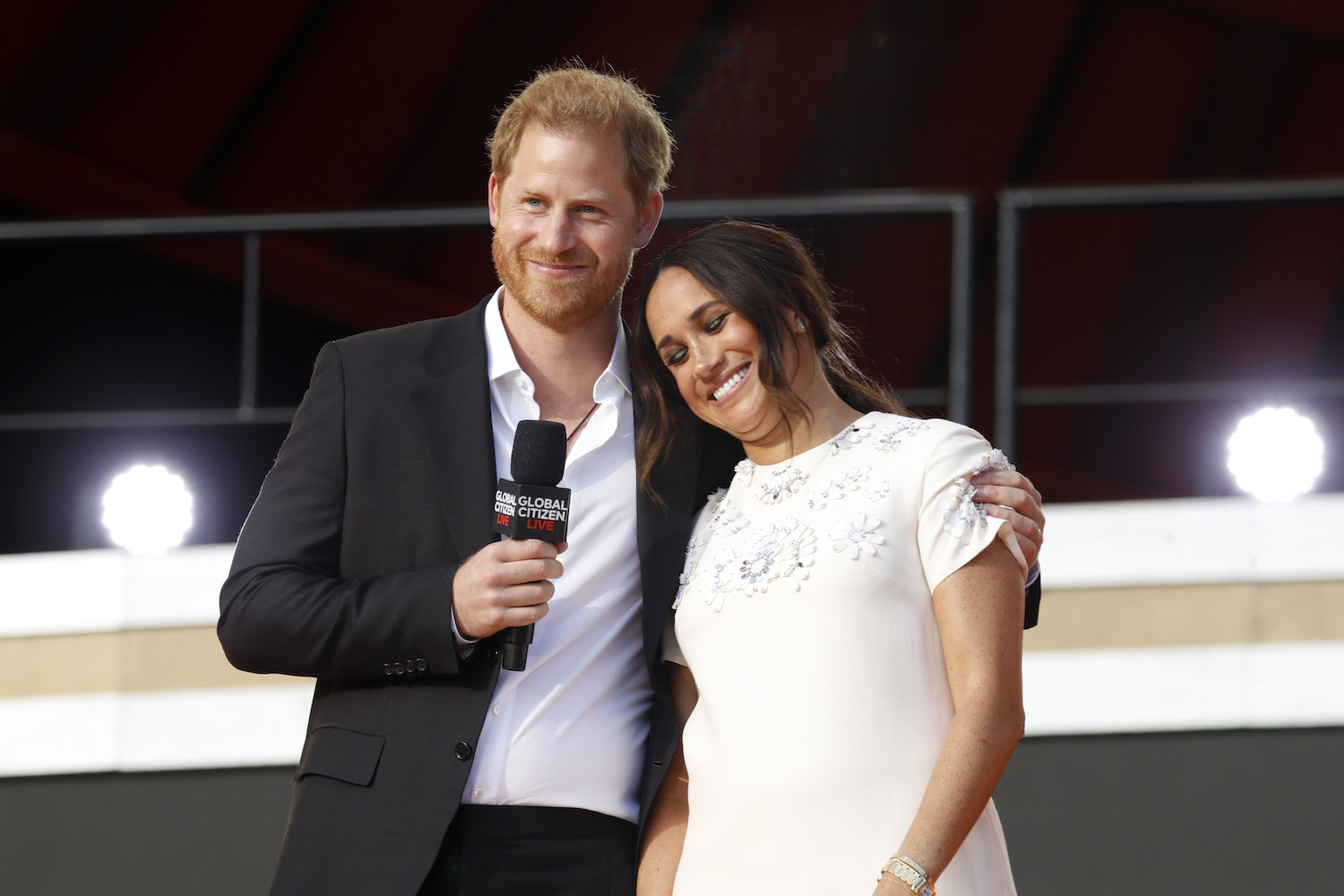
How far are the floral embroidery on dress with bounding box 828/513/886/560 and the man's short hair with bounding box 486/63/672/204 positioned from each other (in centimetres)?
66

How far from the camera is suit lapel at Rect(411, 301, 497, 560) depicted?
187cm

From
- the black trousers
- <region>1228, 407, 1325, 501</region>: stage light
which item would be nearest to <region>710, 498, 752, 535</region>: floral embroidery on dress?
the black trousers

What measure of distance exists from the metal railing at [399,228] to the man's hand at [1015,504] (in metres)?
1.37

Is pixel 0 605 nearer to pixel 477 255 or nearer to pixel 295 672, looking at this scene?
pixel 295 672

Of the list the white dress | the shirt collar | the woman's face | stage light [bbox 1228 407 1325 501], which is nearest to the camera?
the white dress

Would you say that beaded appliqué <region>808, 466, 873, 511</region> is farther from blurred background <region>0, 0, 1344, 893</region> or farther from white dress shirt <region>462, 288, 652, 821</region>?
blurred background <region>0, 0, 1344, 893</region>

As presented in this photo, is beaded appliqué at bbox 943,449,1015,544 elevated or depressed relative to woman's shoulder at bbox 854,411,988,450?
depressed

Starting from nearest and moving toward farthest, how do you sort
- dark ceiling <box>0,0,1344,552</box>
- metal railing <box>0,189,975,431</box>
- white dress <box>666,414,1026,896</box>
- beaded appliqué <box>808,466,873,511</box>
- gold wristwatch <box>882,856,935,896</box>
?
gold wristwatch <box>882,856,935,896</box>, white dress <box>666,414,1026,896</box>, beaded appliqué <box>808,466,873,511</box>, metal railing <box>0,189,975,431</box>, dark ceiling <box>0,0,1344,552</box>

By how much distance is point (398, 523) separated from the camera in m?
1.89

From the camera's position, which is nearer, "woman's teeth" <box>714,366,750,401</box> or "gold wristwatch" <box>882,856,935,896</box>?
"gold wristwatch" <box>882,856,935,896</box>

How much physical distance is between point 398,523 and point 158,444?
154 inches

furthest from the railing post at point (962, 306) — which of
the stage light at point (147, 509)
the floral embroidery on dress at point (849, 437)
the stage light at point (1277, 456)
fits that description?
the stage light at point (147, 509)

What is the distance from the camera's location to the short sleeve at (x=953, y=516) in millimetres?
1685

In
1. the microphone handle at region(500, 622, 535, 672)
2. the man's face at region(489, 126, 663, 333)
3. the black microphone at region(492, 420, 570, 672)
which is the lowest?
the microphone handle at region(500, 622, 535, 672)
